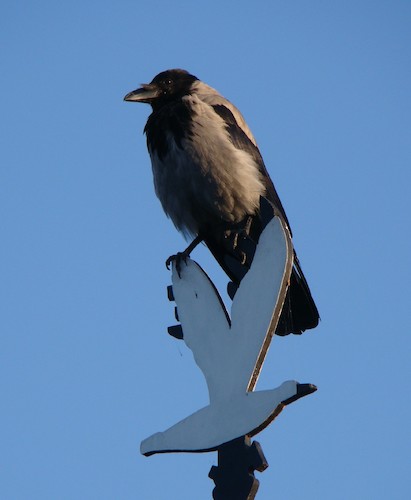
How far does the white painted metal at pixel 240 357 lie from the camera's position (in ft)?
7.33

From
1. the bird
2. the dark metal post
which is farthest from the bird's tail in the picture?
the dark metal post

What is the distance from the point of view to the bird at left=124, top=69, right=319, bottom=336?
4.91m

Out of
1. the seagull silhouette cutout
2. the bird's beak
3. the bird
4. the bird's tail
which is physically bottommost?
the seagull silhouette cutout

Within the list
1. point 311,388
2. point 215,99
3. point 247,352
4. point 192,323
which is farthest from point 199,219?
point 311,388

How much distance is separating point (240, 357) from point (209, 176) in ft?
8.65

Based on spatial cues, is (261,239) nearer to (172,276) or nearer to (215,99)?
(172,276)

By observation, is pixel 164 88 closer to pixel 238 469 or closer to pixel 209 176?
pixel 209 176

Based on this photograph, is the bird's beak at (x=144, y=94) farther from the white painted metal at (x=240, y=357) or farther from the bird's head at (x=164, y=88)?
the white painted metal at (x=240, y=357)

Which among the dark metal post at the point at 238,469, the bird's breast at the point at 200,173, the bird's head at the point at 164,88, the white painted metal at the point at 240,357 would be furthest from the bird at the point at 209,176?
the dark metal post at the point at 238,469

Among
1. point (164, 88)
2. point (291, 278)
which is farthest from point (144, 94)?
point (291, 278)

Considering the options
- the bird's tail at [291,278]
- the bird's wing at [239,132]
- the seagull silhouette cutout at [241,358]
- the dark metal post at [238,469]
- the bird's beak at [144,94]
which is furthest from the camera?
the bird's beak at [144,94]

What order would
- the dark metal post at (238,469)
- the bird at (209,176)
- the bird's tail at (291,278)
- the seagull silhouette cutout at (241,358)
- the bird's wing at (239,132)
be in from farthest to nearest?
the bird's wing at (239,132) < the bird at (209,176) < the bird's tail at (291,278) < the seagull silhouette cutout at (241,358) < the dark metal post at (238,469)

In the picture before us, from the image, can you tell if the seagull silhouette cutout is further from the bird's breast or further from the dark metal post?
the bird's breast

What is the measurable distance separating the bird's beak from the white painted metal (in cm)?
308
